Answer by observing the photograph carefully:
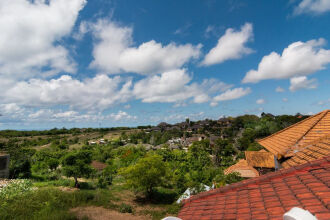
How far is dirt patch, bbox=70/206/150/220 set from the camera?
13.9 meters

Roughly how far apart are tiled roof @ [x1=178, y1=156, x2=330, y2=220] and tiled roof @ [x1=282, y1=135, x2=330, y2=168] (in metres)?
1.88

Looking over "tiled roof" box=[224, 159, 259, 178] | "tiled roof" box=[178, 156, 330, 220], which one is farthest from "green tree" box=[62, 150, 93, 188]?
"tiled roof" box=[178, 156, 330, 220]

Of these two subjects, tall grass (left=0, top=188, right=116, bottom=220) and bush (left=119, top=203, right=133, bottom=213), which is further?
bush (left=119, top=203, right=133, bottom=213)

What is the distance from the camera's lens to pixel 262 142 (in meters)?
9.77

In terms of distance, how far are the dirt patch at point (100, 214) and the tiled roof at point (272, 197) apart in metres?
12.9

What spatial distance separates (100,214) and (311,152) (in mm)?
15909

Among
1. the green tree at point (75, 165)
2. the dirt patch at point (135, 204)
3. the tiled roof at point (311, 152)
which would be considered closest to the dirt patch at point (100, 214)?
the dirt patch at point (135, 204)

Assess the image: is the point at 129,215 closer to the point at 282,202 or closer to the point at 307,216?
the point at 282,202

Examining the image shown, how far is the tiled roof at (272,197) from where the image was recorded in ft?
8.35

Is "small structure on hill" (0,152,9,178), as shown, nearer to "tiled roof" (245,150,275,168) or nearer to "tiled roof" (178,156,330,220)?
"tiled roof" (178,156,330,220)

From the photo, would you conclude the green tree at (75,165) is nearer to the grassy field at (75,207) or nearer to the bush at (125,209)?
the grassy field at (75,207)

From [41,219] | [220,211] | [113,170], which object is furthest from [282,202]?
[113,170]

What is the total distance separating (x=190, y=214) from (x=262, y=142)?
8.08 meters

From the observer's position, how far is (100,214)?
1459cm
